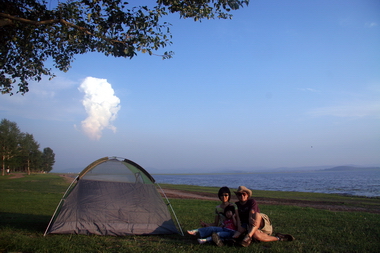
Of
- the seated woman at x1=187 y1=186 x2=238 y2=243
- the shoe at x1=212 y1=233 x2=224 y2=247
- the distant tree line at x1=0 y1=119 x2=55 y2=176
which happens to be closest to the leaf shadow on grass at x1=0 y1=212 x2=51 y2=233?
the seated woman at x1=187 y1=186 x2=238 y2=243

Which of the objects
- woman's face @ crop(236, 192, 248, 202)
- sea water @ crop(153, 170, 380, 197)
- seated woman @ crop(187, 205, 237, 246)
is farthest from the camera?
sea water @ crop(153, 170, 380, 197)

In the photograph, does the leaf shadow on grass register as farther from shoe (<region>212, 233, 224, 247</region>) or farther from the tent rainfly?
shoe (<region>212, 233, 224, 247</region>)

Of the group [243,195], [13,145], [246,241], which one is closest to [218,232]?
[246,241]

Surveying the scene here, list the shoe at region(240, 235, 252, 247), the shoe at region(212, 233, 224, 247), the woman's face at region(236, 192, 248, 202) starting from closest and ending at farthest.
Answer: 1. the shoe at region(240, 235, 252, 247)
2. the shoe at region(212, 233, 224, 247)
3. the woman's face at region(236, 192, 248, 202)

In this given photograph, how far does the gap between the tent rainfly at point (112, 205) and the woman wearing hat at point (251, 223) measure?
2064 mm

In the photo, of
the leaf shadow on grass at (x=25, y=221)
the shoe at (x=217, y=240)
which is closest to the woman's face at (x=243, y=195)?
the shoe at (x=217, y=240)

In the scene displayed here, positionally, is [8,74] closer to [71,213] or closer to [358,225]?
[71,213]

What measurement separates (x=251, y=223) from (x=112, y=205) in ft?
11.9

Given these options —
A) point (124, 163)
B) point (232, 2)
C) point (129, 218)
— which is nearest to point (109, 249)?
point (129, 218)

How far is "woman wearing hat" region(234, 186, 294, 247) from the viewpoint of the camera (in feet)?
18.8

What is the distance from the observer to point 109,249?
18.1 ft

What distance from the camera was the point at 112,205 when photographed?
7.13 metres

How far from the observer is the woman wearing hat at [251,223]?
18.8 feet

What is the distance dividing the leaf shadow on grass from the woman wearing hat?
204 inches
